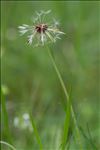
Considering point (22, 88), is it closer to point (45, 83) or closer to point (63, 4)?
point (45, 83)

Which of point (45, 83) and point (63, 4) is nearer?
point (45, 83)

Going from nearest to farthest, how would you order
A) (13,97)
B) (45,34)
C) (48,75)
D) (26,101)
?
(45,34) → (26,101) → (13,97) → (48,75)

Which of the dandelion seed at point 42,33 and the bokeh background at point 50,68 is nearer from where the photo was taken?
the dandelion seed at point 42,33

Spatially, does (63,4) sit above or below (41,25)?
above

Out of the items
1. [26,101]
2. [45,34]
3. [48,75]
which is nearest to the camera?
[45,34]

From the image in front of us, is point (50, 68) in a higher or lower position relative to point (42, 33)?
lower

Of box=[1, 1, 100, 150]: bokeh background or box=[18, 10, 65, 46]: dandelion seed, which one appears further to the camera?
box=[1, 1, 100, 150]: bokeh background

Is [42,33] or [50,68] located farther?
[50,68]

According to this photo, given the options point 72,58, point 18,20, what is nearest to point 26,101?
point 72,58
